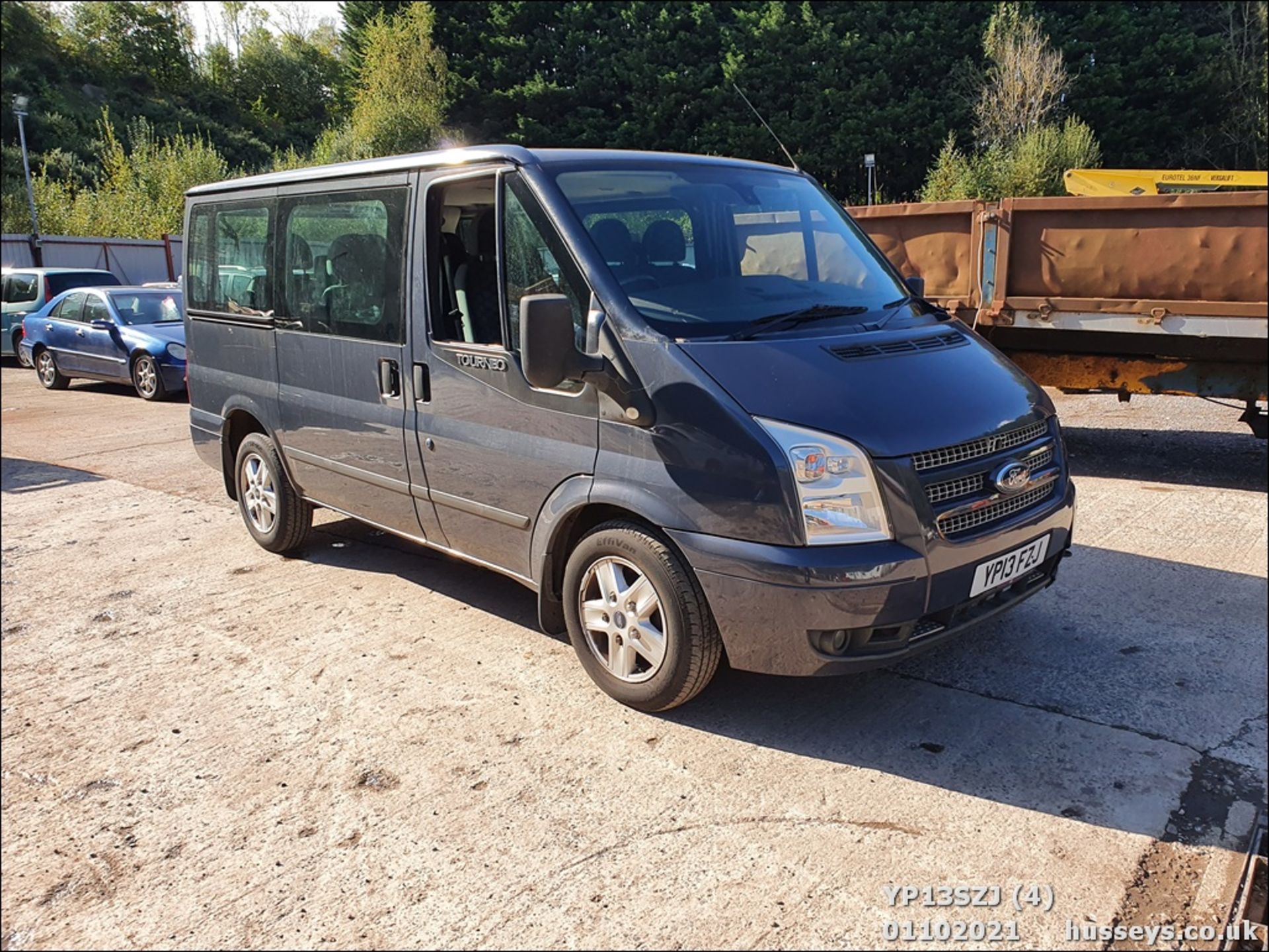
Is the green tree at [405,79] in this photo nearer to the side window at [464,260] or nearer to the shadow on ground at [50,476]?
the shadow on ground at [50,476]

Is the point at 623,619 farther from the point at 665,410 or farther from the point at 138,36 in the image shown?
the point at 138,36

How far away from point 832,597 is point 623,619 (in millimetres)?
863

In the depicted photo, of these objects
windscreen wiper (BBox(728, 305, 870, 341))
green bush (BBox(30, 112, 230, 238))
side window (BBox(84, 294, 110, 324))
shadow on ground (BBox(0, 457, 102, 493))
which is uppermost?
green bush (BBox(30, 112, 230, 238))

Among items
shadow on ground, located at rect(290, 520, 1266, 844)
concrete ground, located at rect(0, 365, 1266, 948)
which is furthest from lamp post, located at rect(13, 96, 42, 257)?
shadow on ground, located at rect(290, 520, 1266, 844)

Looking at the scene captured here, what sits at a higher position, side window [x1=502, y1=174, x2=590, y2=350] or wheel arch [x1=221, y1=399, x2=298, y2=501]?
side window [x1=502, y1=174, x2=590, y2=350]

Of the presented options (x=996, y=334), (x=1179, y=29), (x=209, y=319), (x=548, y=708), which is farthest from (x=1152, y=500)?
(x=1179, y=29)

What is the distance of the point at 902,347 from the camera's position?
12.1 feet

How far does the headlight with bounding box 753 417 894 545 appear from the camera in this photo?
3.17 m

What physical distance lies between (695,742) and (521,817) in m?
0.74

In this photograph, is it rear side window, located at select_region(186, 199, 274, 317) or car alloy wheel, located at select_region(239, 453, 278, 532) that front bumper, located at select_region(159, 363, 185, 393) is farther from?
car alloy wheel, located at select_region(239, 453, 278, 532)

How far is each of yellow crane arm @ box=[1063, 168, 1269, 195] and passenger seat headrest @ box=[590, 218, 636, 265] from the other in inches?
313

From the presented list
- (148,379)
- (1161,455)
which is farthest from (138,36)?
(148,379)

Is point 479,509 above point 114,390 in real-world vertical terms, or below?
above

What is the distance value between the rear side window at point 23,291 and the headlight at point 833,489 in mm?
16899
